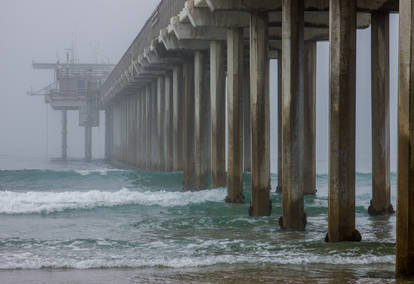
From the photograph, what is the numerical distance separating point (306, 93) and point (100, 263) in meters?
10.4

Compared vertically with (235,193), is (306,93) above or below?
above

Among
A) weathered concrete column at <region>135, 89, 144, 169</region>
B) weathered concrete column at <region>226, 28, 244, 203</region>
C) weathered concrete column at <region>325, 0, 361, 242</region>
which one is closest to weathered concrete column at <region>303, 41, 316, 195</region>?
weathered concrete column at <region>226, 28, 244, 203</region>

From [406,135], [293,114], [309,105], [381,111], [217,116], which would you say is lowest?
[406,135]

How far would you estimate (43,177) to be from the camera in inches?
1313

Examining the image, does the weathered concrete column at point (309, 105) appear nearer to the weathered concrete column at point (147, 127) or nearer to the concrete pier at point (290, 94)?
the concrete pier at point (290, 94)

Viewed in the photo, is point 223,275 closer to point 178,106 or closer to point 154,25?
point 178,106

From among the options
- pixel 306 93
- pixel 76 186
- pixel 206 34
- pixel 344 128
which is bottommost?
pixel 76 186

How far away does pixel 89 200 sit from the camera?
1977 cm

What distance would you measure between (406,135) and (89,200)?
46.2 ft

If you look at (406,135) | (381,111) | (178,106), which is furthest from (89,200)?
(406,135)

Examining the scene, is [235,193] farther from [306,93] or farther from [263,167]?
[306,93]

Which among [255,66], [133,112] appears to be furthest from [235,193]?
[133,112]

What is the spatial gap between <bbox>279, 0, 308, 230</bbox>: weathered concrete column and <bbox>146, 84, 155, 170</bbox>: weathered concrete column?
24421 mm

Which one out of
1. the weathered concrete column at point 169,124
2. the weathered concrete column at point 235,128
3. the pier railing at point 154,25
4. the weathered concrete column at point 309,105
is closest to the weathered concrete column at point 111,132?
the pier railing at point 154,25
